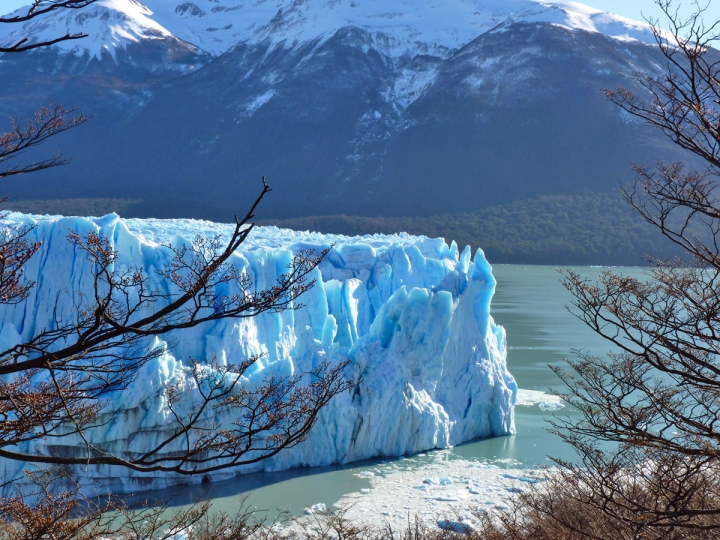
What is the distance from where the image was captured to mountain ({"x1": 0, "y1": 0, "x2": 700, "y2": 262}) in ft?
235

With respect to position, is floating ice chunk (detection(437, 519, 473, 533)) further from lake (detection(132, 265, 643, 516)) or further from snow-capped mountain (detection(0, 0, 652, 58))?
snow-capped mountain (detection(0, 0, 652, 58))

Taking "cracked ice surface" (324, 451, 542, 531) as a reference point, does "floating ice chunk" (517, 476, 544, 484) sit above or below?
above

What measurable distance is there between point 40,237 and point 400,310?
6104 millimetres

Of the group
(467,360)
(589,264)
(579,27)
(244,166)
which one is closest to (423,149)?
(244,166)

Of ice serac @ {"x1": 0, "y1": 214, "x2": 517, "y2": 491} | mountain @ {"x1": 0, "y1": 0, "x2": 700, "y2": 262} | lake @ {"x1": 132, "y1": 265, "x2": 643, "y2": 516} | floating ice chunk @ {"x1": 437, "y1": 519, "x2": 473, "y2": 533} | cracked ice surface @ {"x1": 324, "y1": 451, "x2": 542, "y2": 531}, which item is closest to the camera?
floating ice chunk @ {"x1": 437, "y1": 519, "x2": 473, "y2": 533}

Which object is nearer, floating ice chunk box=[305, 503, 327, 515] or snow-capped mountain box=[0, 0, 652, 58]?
floating ice chunk box=[305, 503, 327, 515]

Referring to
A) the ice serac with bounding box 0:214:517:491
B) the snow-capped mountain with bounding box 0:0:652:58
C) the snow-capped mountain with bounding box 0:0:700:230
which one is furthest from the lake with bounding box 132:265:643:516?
the snow-capped mountain with bounding box 0:0:652:58

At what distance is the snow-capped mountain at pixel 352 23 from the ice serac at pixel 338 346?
93.0 meters

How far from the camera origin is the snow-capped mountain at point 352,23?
333 feet

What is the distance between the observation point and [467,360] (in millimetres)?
13422

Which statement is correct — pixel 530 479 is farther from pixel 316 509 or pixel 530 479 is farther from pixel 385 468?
pixel 316 509

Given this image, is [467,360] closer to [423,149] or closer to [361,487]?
[361,487]

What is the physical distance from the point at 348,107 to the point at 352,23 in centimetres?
2236

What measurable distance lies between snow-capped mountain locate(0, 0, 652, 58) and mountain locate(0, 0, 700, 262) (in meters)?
0.38
